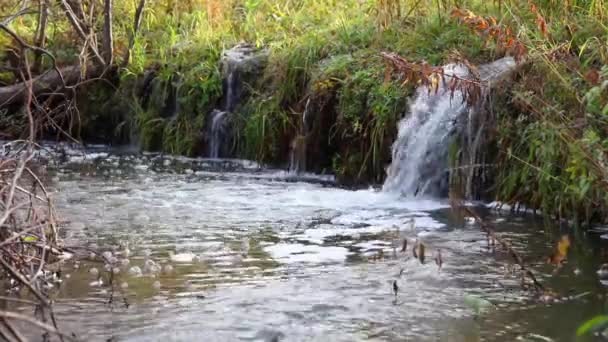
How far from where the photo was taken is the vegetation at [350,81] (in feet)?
21.1

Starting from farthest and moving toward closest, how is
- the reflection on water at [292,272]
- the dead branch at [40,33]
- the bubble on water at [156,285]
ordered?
1. the dead branch at [40,33]
2. the bubble on water at [156,285]
3. the reflection on water at [292,272]

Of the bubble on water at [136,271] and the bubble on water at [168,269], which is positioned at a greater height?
the bubble on water at [168,269]

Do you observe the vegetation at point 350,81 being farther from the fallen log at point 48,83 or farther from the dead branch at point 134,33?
the fallen log at point 48,83

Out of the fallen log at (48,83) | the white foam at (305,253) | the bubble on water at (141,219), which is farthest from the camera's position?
the fallen log at (48,83)

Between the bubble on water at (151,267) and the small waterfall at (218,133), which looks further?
the small waterfall at (218,133)

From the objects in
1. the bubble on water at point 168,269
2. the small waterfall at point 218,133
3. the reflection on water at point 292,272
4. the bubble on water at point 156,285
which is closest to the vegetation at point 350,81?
the small waterfall at point 218,133

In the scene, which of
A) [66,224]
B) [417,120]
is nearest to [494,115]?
[417,120]

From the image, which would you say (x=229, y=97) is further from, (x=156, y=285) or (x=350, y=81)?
(x=156, y=285)

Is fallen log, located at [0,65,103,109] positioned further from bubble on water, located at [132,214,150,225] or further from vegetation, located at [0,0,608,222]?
bubble on water, located at [132,214,150,225]

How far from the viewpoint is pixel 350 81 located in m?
8.88

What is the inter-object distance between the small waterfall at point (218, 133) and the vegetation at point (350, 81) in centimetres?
14

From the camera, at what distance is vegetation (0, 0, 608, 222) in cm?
643

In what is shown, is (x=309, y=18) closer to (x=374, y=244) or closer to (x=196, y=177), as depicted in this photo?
(x=196, y=177)

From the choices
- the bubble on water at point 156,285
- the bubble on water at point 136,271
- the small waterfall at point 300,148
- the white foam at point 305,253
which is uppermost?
the small waterfall at point 300,148
